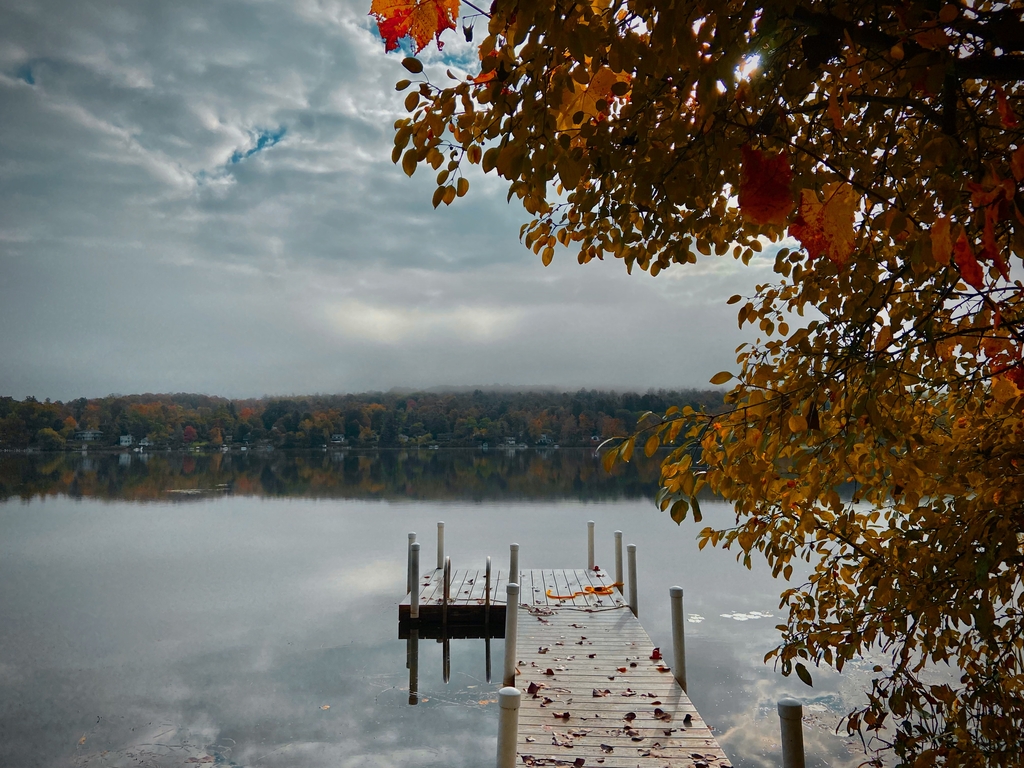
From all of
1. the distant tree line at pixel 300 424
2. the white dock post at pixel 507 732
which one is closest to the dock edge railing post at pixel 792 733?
the white dock post at pixel 507 732

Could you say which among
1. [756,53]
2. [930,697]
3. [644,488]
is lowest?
[644,488]

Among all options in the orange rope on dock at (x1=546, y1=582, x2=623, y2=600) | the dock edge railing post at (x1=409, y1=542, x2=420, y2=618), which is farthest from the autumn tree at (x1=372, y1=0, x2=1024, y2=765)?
the dock edge railing post at (x1=409, y1=542, x2=420, y2=618)

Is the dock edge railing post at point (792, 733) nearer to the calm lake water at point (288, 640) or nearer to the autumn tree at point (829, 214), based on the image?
the autumn tree at point (829, 214)

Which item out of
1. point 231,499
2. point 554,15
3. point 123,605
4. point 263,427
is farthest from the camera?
point 263,427

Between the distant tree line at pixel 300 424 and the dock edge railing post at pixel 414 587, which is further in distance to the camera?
the distant tree line at pixel 300 424

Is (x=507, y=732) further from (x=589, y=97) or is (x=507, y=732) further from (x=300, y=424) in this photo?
(x=300, y=424)

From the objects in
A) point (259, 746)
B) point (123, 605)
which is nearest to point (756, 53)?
point (259, 746)

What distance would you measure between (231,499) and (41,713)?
26.3 m

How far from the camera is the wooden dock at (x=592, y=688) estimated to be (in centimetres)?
474

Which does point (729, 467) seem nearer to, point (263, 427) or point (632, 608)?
point (632, 608)

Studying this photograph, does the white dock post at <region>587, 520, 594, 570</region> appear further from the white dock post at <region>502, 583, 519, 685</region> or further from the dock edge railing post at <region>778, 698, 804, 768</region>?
the dock edge railing post at <region>778, 698, 804, 768</region>

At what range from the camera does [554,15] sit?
1339 millimetres

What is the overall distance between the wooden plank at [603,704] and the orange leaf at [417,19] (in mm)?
4749

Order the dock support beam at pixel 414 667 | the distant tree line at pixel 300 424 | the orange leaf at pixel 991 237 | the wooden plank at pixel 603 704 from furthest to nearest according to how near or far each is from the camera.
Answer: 1. the distant tree line at pixel 300 424
2. the dock support beam at pixel 414 667
3. the wooden plank at pixel 603 704
4. the orange leaf at pixel 991 237
